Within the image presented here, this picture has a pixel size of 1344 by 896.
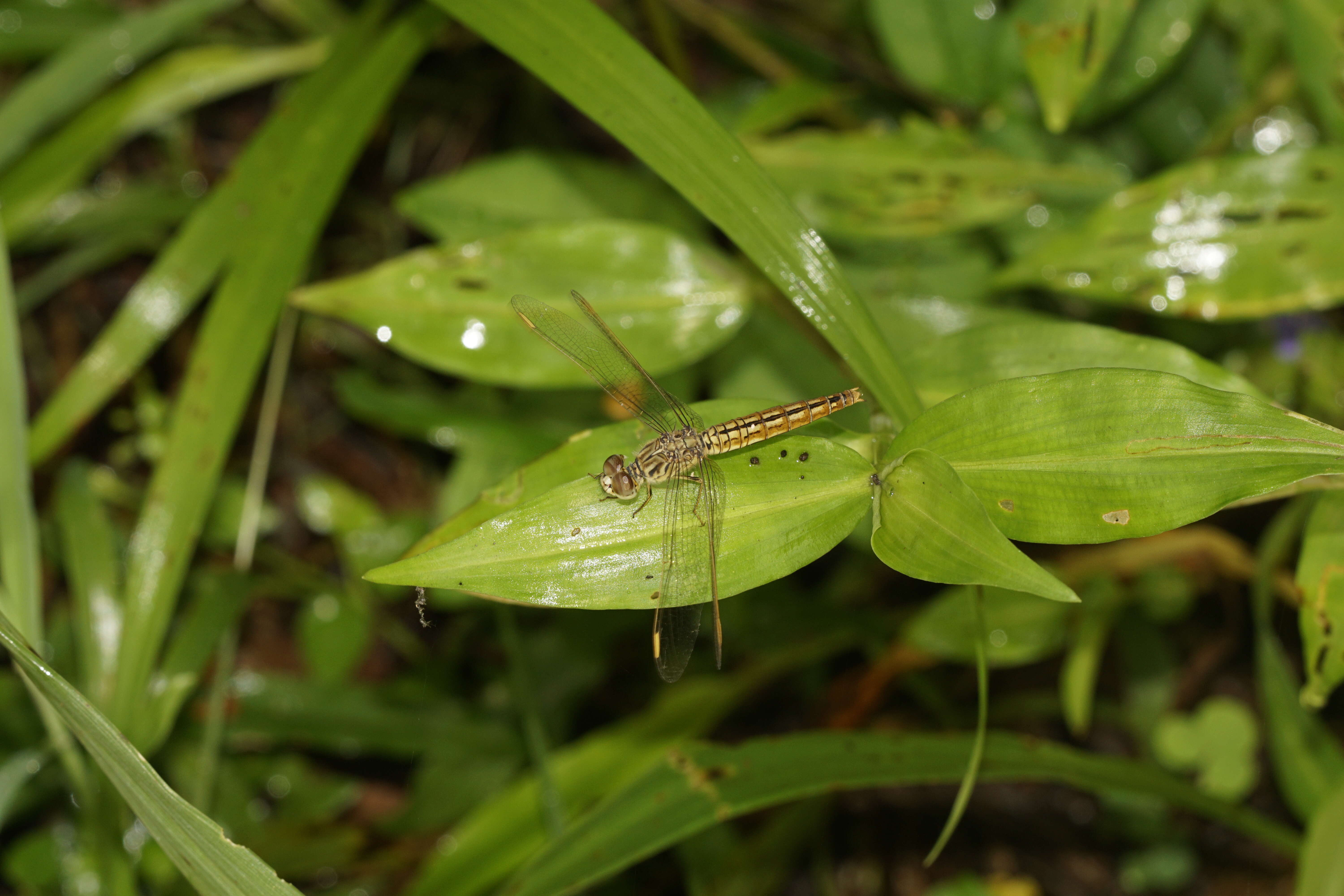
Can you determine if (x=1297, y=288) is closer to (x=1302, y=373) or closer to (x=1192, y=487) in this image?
(x=1302, y=373)

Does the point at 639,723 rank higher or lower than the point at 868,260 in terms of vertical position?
lower

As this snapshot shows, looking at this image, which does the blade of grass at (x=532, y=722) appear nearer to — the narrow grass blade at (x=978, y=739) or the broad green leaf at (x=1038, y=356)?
the narrow grass blade at (x=978, y=739)

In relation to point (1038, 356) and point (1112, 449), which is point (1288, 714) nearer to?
point (1038, 356)

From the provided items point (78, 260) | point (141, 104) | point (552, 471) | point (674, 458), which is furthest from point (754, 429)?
point (78, 260)

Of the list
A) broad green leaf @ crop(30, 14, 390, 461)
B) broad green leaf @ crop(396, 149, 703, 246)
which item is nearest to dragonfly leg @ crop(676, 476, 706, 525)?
broad green leaf @ crop(396, 149, 703, 246)

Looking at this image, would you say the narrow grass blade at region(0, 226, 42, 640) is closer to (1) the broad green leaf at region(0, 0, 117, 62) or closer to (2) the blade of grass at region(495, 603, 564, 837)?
(2) the blade of grass at region(495, 603, 564, 837)

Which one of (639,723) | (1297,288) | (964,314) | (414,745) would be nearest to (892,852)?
(639,723)

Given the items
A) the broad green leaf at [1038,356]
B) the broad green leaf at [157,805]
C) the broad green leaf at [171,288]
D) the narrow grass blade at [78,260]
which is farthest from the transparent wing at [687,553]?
the narrow grass blade at [78,260]
